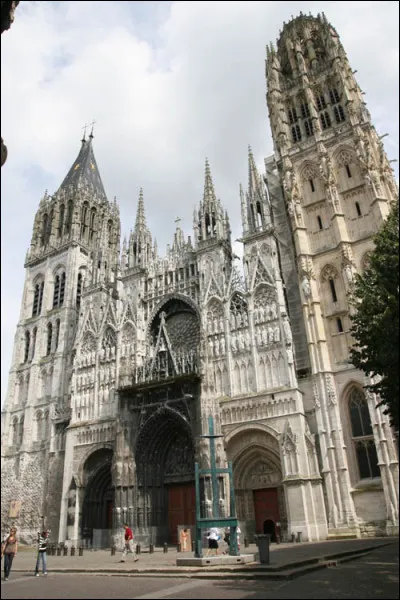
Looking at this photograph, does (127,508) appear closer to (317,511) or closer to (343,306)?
(317,511)

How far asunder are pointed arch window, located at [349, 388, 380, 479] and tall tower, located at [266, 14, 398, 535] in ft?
0.17

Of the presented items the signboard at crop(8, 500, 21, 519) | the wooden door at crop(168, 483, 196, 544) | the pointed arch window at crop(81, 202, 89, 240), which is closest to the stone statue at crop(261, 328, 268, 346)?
the wooden door at crop(168, 483, 196, 544)

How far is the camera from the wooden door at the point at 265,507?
24.2 m

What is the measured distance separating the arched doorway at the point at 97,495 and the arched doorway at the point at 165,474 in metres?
3.44

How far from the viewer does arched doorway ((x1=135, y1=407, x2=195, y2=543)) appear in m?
26.3

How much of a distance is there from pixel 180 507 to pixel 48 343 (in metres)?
18.4

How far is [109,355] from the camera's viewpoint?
1270 inches

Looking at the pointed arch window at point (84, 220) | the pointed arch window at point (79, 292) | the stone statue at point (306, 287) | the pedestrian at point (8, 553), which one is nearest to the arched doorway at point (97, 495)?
the pointed arch window at point (79, 292)

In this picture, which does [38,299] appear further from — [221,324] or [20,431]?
[221,324]

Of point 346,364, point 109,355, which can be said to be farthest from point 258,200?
point 109,355

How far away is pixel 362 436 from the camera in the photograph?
77.8ft

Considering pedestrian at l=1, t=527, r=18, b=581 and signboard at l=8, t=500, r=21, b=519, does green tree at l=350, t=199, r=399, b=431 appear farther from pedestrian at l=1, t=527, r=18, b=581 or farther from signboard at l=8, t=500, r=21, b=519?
signboard at l=8, t=500, r=21, b=519

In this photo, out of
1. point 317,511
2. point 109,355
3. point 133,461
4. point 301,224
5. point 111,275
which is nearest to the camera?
point 317,511

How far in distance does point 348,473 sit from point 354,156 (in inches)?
768
